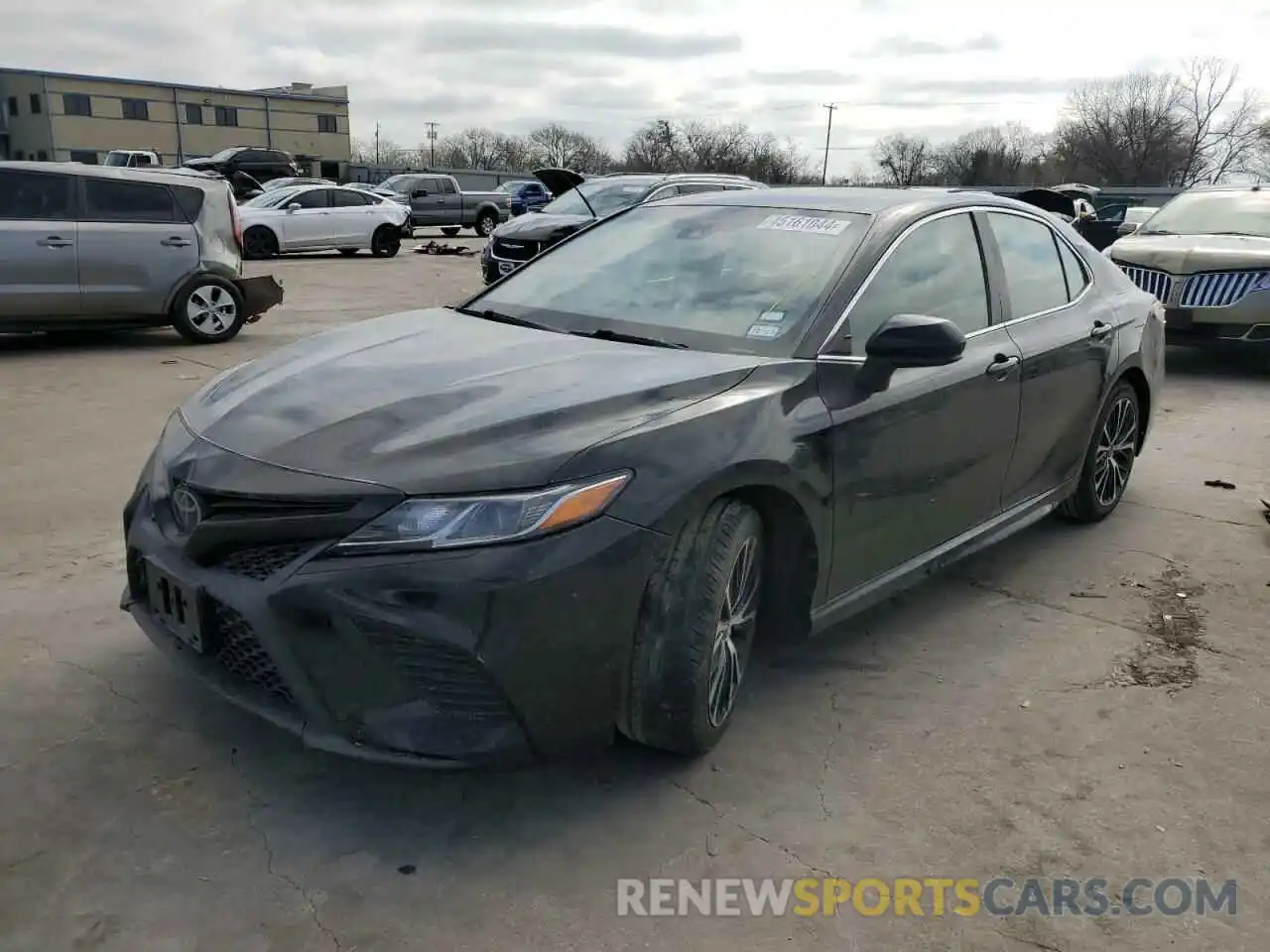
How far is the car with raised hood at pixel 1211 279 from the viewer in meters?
8.77

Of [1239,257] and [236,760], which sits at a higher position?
[1239,257]

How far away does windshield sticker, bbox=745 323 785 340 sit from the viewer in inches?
127

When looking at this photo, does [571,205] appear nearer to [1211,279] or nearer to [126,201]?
[126,201]

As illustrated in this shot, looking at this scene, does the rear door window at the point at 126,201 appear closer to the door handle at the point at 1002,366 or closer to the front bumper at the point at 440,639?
the front bumper at the point at 440,639

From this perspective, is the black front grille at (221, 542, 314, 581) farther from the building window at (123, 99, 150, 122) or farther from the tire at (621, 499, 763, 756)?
the building window at (123, 99, 150, 122)

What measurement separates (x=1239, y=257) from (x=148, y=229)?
937 centimetres

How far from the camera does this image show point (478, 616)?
235cm

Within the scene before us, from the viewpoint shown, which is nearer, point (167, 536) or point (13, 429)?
→ point (167, 536)

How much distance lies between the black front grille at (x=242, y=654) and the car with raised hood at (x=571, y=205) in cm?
1080

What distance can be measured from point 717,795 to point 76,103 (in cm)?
7733

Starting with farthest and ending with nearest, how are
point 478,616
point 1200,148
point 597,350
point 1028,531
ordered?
1. point 1200,148
2. point 1028,531
3. point 597,350
4. point 478,616

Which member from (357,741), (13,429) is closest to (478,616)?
(357,741)

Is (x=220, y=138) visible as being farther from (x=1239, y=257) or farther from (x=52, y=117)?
(x=1239, y=257)

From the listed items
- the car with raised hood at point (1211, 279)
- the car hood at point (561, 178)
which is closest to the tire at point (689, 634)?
the car with raised hood at point (1211, 279)
